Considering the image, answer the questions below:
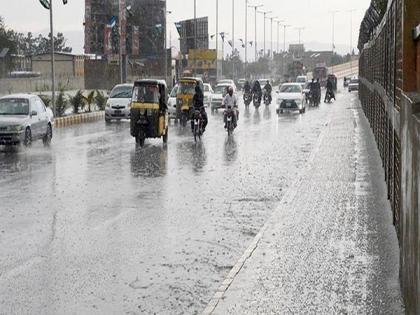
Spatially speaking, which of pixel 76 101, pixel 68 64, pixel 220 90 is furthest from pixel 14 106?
pixel 68 64

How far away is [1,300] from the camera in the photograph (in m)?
7.91

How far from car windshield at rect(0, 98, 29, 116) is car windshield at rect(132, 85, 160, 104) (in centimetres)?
308

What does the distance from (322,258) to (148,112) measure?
649 inches

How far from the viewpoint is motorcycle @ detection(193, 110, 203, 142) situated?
27.4 meters

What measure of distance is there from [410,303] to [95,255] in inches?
173

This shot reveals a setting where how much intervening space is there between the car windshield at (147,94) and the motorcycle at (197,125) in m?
1.74

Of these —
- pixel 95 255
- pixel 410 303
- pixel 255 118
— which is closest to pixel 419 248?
pixel 410 303

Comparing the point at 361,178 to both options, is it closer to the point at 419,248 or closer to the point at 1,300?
the point at 1,300

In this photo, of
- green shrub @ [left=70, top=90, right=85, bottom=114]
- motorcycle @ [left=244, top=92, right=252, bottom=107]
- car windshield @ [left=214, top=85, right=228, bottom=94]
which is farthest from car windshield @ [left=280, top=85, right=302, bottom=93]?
green shrub @ [left=70, top=90, right=85, bottom=114]

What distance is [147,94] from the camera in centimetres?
2623

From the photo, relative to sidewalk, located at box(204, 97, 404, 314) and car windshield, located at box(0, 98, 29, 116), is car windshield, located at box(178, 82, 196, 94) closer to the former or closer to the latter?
car windshield, located at box(0, 98, 29, 116)

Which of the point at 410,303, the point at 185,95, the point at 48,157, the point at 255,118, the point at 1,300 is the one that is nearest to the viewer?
the point at 410,303

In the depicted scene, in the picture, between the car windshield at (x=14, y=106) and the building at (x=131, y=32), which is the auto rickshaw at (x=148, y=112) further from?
the building at (x=131, y=32)

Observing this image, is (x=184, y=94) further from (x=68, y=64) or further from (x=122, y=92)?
(x=68, y=64)
